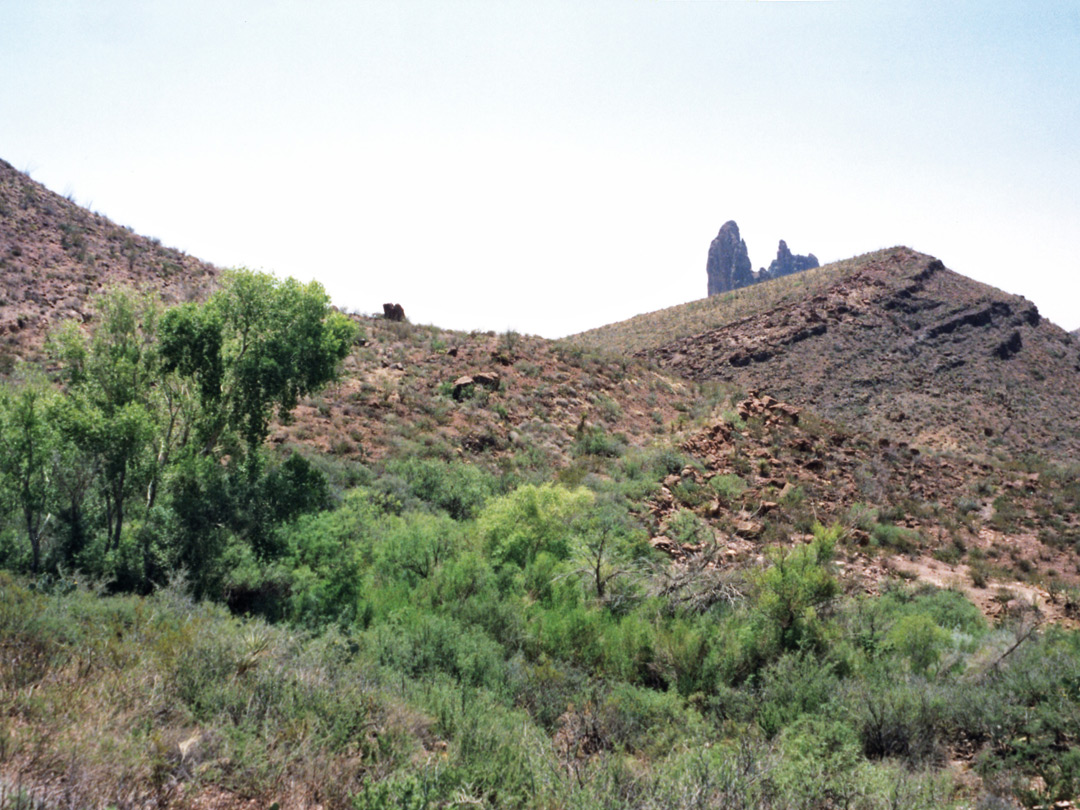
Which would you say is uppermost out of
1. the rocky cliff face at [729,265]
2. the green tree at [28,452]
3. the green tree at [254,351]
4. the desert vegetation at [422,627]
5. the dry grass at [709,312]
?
the rocky cliff face at [729,265]

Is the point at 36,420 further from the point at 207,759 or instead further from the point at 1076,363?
the point at 1076,363

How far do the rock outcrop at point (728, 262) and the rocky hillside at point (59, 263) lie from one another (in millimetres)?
94741

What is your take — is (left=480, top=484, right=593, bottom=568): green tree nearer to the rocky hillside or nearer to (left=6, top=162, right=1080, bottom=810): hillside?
(left=6, top=162, right=1080, bottom=810): hillside

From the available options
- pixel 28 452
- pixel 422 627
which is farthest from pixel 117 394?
pixel 422 627

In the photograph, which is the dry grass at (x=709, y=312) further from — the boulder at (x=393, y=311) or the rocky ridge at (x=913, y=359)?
the boulder at (x=393, y=311)

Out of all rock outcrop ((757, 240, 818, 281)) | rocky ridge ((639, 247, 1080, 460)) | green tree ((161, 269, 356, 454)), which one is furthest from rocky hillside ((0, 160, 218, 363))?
rock outcrop ((757, 240, 818, 281))

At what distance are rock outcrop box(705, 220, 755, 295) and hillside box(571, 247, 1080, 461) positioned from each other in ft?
187

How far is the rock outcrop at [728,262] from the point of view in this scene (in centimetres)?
10950

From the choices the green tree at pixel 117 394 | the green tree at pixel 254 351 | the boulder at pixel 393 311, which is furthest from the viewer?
the boulder at pixel 393 311

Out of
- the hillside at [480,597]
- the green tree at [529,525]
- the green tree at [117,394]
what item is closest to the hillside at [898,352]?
the hillside at [480,597]

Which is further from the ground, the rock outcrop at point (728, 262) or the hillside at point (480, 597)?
the rock outcrop at point (728, 262)

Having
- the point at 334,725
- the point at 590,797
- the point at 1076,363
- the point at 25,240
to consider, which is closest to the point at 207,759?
the point at 334,725

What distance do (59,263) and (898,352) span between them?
4573 centimetres

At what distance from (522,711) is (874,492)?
15.1 m
